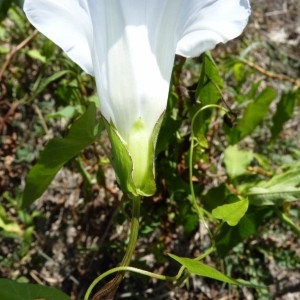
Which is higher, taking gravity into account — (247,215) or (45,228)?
(247,215)

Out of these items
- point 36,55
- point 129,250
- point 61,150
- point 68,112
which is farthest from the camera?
point 36,55

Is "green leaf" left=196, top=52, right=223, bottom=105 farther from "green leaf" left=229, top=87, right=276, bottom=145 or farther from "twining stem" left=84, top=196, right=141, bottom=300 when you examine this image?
"twining stem" left=84, top=196, right=141, bottom=300

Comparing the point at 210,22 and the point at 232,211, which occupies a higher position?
the point at 210,22

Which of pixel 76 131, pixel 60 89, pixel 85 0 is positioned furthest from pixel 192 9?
pixel 60 89

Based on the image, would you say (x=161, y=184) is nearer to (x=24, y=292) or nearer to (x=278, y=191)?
(x=278, y=191)

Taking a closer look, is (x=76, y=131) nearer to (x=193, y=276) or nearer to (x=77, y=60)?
(x=77, y=60)

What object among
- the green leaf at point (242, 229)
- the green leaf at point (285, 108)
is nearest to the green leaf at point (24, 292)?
the green leaf at point (242, 229)

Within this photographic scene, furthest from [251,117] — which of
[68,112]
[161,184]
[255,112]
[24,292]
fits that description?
[24,292]
